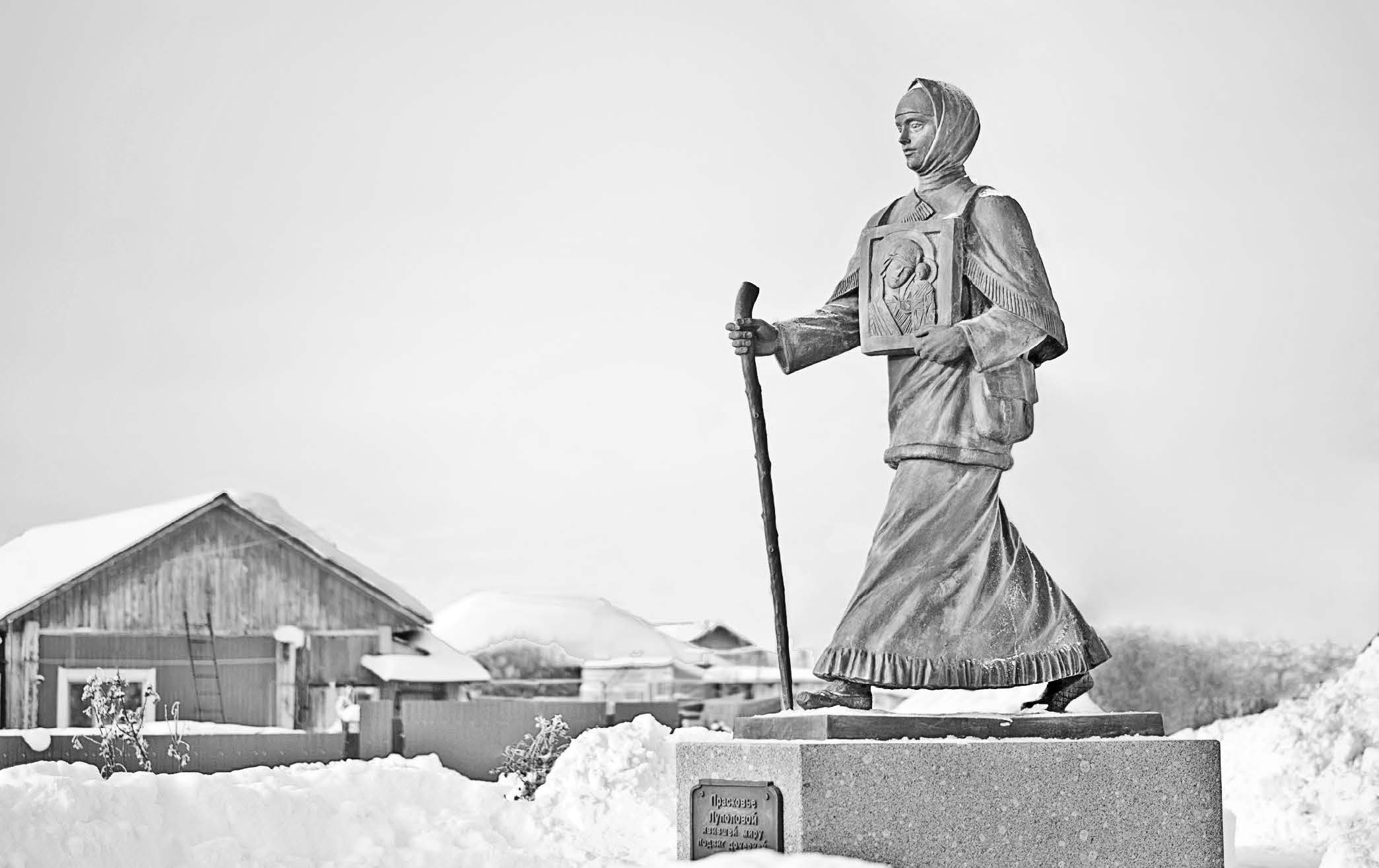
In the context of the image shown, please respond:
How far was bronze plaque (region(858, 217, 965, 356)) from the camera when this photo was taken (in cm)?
600

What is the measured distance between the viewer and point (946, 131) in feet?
20.2

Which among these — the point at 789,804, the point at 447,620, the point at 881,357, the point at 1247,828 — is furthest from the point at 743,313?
the point at 447,620

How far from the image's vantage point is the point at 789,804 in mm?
5234

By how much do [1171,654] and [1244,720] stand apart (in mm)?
1583

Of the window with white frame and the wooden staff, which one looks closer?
the wooden staff

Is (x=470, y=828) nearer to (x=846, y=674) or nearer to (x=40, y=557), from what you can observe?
(x=846, y=674)

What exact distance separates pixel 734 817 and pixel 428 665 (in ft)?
63.8

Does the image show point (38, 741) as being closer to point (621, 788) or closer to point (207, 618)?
point (207, 618)

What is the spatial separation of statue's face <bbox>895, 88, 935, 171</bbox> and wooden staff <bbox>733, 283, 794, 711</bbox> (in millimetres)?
734

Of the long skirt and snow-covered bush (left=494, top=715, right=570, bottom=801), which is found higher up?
the long skirt

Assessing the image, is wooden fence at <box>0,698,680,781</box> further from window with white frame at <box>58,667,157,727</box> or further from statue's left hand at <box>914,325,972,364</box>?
statue's left hand at <box>914,325,972,364</box>

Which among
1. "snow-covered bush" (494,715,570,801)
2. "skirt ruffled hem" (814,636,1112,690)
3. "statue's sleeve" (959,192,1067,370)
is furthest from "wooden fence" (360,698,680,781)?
"statue's sleeve" (959,192,1067,370)

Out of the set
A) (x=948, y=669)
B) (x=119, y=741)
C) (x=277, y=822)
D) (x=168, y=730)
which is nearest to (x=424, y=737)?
(x=119, y=741)

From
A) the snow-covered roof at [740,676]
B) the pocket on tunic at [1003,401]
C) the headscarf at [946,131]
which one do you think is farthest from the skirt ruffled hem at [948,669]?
the snow-covered roof at [740,676]
